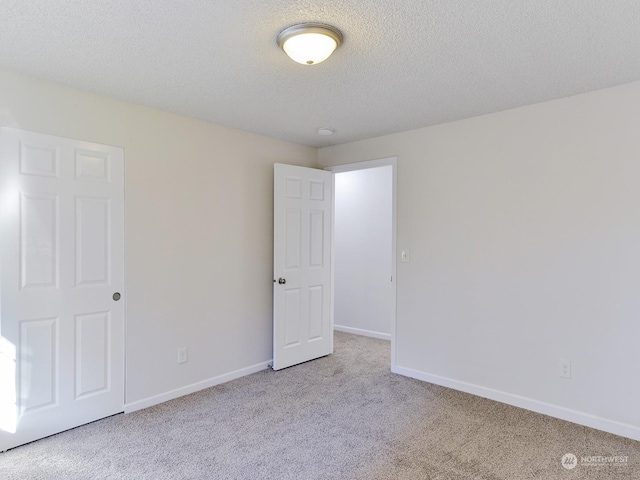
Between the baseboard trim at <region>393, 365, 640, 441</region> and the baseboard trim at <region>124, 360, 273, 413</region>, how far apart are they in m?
1.48

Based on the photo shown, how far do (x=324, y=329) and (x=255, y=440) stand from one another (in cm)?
191

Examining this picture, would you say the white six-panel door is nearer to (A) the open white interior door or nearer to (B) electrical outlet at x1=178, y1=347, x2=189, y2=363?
(B) electrical outlet at x1=178, y1=347, x2=189, y2=363

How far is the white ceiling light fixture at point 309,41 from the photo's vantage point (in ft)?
6.17

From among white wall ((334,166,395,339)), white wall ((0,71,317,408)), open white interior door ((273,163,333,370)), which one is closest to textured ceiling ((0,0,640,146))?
white wall ((0,71,317,408))

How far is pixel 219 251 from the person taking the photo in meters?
3.58

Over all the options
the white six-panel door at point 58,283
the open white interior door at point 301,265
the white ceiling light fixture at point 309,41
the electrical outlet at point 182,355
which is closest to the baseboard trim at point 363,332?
the open white interior door at point 301,265

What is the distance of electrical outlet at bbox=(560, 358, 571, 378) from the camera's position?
112 inches

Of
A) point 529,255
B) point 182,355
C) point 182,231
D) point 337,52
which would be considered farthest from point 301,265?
point 337,52

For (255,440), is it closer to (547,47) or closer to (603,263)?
(603,263)

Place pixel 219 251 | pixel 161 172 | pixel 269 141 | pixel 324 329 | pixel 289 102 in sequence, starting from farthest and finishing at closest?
1. pixel 324 329
2. pixel 269 141
3. pixel 219 251
4. pixel 161 172
5. pixel 289 102

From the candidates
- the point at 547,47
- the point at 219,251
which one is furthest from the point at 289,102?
the point at 547,47

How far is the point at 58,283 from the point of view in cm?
262

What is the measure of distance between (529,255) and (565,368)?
87 centimetres

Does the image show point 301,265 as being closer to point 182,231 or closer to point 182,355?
point 182,231
